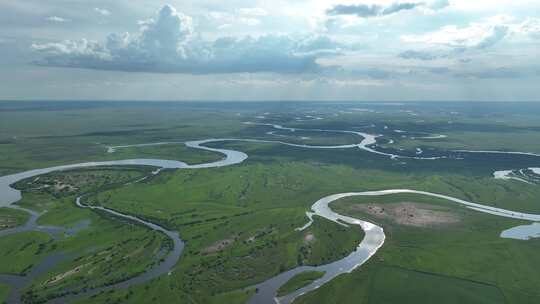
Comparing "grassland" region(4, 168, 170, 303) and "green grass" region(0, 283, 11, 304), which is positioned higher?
"grassland" region(4, 168, 170, 303)

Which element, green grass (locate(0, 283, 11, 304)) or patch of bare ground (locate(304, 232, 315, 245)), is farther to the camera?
patch of bare ground (locate(304, 232, 315, 245))

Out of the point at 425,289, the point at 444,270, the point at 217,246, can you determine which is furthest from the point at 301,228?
the point at 425,289

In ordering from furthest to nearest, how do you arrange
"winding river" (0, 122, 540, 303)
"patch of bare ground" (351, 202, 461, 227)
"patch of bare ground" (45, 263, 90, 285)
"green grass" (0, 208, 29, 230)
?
1. "patch of bare ground" (351, 202, 461, 227)
2. "green grass" (0, 208, 29, 230)
3. "patch of bare ground" (45, 263, 90, 285)
4. "winding river" (0, 122, 540, 303)

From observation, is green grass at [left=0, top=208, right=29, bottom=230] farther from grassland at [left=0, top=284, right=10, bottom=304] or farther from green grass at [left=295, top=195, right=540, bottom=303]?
green grass at [left=295, top=195, right=540, bottom=303]

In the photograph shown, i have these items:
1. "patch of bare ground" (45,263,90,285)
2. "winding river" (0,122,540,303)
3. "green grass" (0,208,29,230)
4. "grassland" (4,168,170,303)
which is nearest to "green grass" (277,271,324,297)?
"winding river" (0,122,540,303)

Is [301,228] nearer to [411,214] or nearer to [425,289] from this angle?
[411,214]

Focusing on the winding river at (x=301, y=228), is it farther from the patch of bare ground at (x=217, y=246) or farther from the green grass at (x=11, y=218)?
the patch of bare ground at (x=217, y=246)

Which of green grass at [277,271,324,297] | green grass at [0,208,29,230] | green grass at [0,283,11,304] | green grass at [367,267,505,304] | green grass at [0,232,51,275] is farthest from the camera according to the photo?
green grass at [0,208,29,230]
